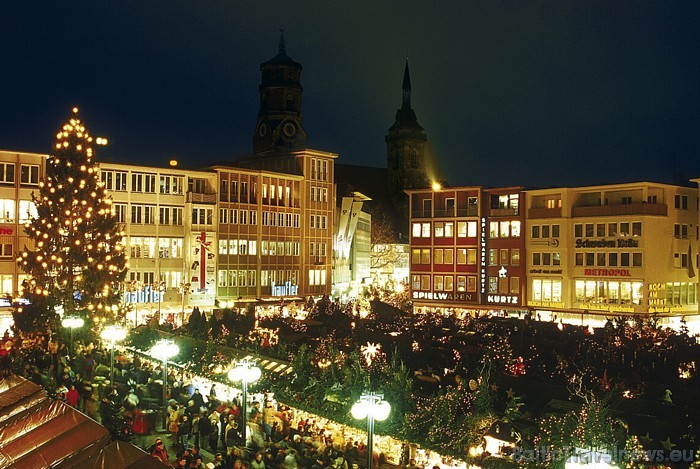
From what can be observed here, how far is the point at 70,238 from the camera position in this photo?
103ft

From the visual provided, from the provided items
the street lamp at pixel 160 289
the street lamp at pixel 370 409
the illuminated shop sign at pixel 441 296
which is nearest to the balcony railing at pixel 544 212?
the illuminated shop sign at pixel 441 296

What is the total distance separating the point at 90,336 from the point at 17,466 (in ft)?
59.9

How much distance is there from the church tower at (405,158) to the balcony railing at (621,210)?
65769mm

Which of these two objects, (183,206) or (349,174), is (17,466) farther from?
(349,174)

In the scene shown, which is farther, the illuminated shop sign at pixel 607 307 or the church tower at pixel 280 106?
the church tower at pixel 280 106

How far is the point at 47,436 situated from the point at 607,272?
40786 millimetres

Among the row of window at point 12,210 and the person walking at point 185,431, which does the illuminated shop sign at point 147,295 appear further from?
the person walking at point 185,431

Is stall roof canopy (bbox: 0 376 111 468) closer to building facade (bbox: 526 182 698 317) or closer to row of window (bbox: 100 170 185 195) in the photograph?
row of window (bbox: 100 170 185 195)

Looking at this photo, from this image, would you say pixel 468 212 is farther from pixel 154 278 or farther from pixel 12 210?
pixel 12 210

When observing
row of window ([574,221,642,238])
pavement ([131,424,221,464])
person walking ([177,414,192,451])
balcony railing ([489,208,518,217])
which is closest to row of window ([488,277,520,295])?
balcony railing ([489,208,518,217])

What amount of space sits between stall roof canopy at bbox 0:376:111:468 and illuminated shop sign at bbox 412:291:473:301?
41.1 m

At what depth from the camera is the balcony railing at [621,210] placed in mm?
47081

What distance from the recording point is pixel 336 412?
19656 mm

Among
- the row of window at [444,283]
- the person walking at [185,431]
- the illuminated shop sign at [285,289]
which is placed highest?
the row of window at [444,283]
